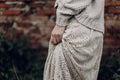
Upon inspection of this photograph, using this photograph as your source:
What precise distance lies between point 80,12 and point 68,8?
0.43 ft

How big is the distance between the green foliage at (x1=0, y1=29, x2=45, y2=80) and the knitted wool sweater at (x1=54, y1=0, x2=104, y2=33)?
206 cm

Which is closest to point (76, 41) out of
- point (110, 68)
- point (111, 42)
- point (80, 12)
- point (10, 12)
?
point (80, 12)

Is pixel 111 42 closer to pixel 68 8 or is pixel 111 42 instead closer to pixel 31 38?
pixel 31 38

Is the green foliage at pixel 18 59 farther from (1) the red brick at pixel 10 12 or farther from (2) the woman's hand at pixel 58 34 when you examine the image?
(2) the woman's hand at pixel 58 34

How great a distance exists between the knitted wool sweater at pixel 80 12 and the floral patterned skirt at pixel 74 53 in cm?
5

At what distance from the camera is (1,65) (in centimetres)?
668

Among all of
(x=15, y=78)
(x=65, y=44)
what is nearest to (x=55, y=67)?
(x=65, y=44)

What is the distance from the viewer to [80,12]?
4691 millimetres

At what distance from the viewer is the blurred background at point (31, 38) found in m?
6.64

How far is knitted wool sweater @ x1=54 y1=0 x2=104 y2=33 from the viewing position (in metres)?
4.64

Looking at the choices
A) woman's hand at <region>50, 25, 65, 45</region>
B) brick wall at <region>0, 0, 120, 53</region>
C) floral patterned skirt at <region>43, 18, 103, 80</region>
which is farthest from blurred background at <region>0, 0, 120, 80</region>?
woman's hand at <region>50, 25, 65, 45</region>

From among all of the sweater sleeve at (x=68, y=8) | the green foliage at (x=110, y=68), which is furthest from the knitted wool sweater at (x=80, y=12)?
the green foliage at (x=110, y=68)

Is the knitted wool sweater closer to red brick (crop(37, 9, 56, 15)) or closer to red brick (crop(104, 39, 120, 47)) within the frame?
red brick (crop(104, 39, 120, 47))

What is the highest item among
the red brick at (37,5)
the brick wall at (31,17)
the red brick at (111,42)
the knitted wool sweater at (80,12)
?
the knitted wool sweater at (80,12)
